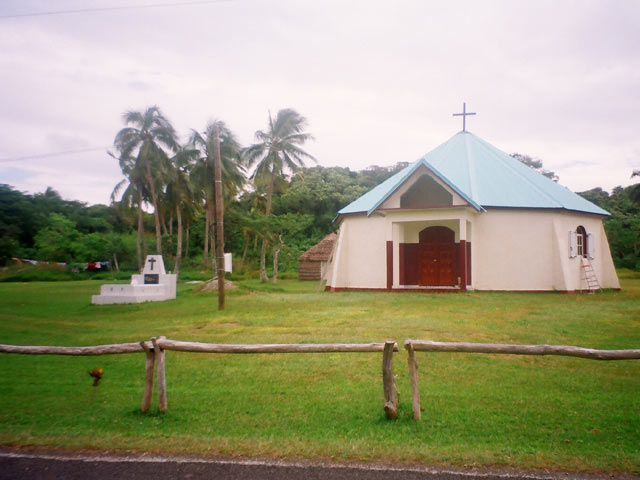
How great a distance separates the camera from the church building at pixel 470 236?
21625 millimetres

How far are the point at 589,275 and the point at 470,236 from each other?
19.8ft

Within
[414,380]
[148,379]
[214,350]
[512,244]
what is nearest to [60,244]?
[512,244]

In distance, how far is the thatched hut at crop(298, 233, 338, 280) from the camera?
37750mm

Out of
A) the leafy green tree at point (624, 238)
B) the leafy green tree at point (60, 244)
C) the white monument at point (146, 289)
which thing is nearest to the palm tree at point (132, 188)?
the leafy green tree at point (60, 244)

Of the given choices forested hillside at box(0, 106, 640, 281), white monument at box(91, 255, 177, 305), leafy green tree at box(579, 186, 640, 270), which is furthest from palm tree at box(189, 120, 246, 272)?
leafy green tree at box(579, 186, 640, 270)

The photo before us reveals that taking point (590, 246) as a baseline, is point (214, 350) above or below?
below

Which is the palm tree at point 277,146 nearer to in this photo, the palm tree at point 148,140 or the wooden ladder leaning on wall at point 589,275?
the palm tree at point 148,140

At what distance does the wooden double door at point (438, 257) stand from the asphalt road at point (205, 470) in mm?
18587

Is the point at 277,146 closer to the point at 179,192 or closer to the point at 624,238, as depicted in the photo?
the point at 179,192

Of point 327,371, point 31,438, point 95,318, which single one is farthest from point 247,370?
point 95,318

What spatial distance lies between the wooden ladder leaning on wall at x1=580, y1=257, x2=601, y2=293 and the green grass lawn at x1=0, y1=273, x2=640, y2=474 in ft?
33.4

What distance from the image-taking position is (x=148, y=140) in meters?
41.1

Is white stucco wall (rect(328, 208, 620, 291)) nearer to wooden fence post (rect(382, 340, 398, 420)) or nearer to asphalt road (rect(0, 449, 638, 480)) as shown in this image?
wooden fence post (rect(382, 340, 398, 420))

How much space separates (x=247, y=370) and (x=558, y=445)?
5094 mm
